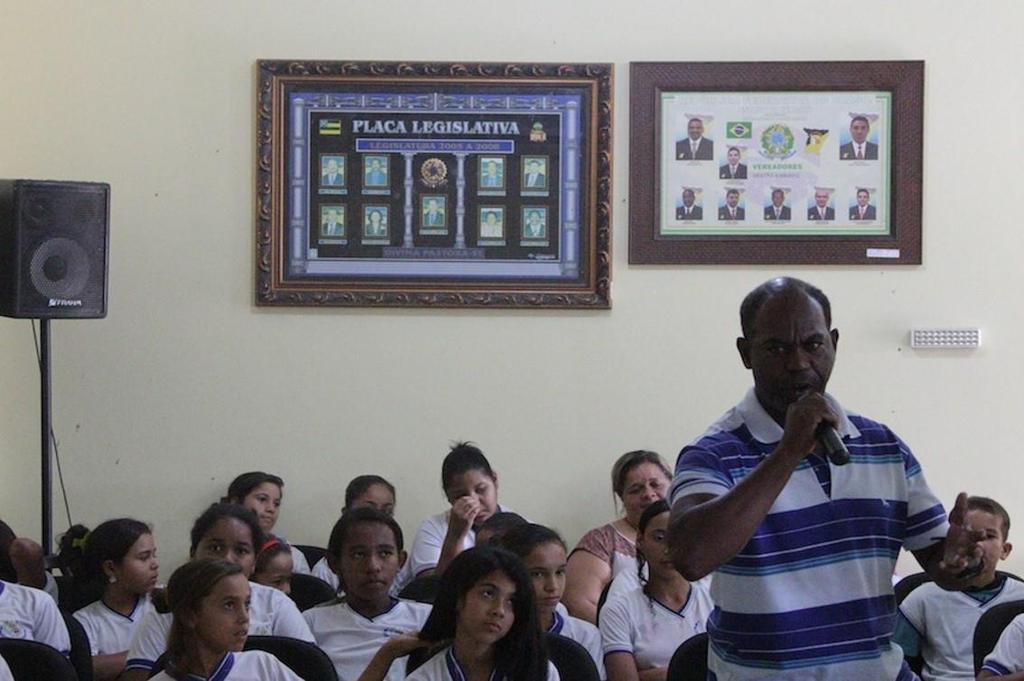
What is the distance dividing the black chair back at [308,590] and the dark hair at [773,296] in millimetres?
2697

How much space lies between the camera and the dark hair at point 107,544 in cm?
394

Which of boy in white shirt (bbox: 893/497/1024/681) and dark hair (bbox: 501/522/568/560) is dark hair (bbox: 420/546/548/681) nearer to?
dark hair (bbox: 501/522/568/560)

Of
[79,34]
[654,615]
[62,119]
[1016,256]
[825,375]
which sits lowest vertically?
[654,615]

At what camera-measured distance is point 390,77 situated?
478 centimetres

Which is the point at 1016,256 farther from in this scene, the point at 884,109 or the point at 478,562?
the point at 478,562

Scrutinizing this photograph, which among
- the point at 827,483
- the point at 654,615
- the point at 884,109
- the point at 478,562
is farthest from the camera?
the point at 884,109

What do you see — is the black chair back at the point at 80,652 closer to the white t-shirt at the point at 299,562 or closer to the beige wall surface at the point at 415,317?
the white t-shirt at the point at 299,562

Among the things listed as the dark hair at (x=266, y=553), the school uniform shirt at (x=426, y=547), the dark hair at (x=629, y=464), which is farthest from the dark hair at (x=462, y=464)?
the dark hair at (x=266, y=553)

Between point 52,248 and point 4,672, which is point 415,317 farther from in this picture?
point 4,672

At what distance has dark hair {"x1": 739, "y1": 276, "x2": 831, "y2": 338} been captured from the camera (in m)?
1.58

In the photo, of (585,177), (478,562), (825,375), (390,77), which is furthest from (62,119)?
(825,375)

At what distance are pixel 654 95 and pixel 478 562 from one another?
2241 mm

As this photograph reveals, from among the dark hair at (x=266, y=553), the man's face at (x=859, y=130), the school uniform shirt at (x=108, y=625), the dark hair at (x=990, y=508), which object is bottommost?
the school uniform shirt at (x=108, y=625)

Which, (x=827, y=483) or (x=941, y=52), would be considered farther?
(x=941, y=52)
